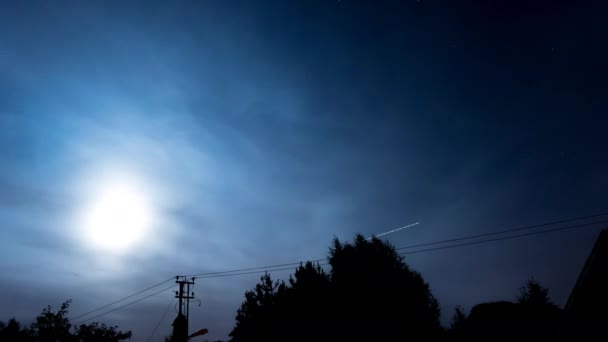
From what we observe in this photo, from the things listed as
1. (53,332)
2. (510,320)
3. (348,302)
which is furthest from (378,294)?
(53,332)

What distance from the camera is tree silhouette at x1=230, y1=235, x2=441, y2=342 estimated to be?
95.3 feet

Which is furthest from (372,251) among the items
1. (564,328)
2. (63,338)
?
(63,338)

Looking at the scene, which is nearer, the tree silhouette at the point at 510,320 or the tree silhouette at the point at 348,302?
the tree silhouette at the point at 510,320

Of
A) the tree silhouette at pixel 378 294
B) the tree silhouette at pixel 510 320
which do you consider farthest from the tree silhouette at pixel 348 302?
the tree silhouette at pixel 510 320

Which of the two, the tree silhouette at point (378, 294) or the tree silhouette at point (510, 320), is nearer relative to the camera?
the tree silhouette at point (510, 320)

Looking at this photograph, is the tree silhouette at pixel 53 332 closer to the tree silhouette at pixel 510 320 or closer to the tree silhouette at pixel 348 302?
the tree silhouette at pixel 348 302

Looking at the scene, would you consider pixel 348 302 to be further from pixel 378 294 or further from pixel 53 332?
pixel 53 332

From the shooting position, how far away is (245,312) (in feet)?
127

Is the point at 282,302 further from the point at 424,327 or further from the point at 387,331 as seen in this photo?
the point at 424,327

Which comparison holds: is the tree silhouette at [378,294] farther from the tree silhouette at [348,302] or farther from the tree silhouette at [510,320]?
the tree silhouette at [510,320]

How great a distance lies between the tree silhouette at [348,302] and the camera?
95.3 ft

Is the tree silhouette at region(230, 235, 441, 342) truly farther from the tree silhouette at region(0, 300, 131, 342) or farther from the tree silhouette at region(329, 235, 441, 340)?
the tree silhouette at region(0, 300, 131, 342)

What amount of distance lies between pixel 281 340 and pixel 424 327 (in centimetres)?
1522

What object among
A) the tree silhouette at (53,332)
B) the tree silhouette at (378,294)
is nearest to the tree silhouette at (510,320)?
the tree silhouette at (378,294)
